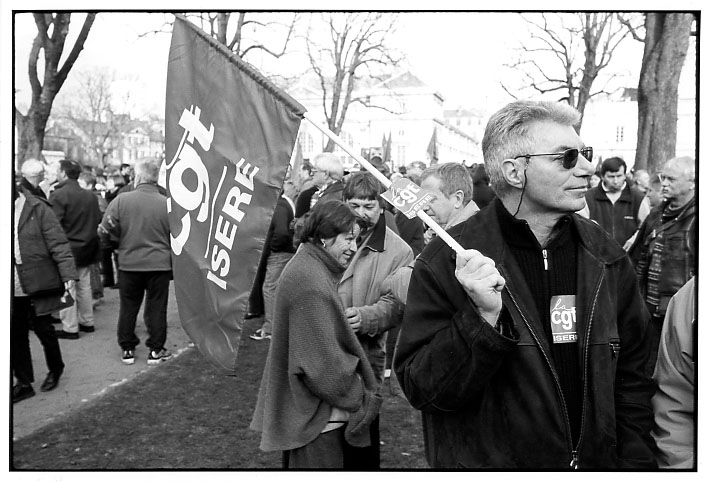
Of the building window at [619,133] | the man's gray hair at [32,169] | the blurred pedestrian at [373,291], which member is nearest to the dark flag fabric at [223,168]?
the blurred pedestrian at [373,291]

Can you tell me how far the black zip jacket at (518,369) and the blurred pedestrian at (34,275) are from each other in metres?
4.58

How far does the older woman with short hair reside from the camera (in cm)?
309

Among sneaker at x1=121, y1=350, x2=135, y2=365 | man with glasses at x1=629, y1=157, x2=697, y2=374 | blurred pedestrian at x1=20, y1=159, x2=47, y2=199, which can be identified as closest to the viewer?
man with glasses at x1=629, y1=157, x2=697, y2=374

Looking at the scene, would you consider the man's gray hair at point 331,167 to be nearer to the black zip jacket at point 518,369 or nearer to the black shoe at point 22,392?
the black shoe at point 22,392

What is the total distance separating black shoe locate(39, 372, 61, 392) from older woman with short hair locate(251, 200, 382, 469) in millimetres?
3717

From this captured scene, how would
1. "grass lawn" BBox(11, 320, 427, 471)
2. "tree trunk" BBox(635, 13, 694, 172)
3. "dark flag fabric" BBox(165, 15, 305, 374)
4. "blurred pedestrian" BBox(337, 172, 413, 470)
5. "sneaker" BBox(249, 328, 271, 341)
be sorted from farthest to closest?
1. "tree trunk" BBox(635, 13, 694, 172)
2. "sneaker" BBox(249, 328, 271, 341)
3. "grass lawn" BBox(11, 320, 427, 471)
4. "blurred pedestrian" BBox(337, 172, 413, 470)
5. "dark flag fabric" BBox(165, 15, 305, 374)

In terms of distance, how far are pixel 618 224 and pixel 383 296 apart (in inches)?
197

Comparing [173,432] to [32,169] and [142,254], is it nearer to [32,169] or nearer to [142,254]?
[142,254]

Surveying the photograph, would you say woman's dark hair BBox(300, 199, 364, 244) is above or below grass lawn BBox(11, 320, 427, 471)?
above

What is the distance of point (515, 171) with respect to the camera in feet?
7.08

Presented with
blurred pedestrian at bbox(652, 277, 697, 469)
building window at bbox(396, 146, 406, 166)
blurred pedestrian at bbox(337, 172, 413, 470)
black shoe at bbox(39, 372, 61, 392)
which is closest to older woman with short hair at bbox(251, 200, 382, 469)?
blurred pedestrian at bbox(337, 172, 413, 470)

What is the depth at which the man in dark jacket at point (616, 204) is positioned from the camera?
787cm

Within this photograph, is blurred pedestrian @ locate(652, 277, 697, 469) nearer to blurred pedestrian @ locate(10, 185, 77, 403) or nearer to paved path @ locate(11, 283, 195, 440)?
paved path @ locate(11, 283, 195, 440)
